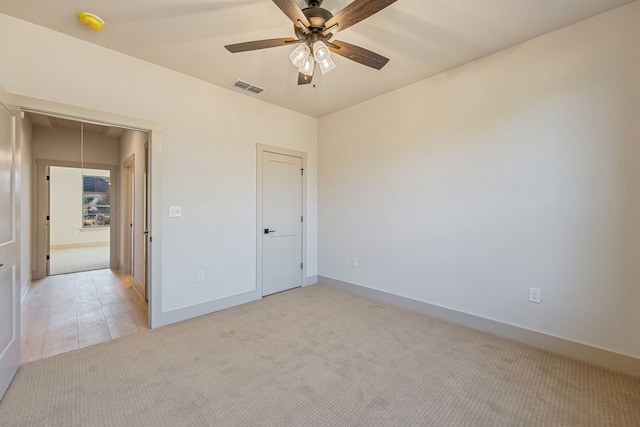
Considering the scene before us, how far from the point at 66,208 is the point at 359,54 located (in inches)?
410

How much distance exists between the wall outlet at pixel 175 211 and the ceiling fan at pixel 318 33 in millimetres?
1836

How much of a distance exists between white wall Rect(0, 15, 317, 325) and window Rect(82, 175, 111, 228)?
26.8ft

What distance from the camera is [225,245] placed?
3.42 meters

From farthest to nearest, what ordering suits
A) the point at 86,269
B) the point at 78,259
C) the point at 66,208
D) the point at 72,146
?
the point at 66,208 < the point at 78,259 < the point at 86,269 < the point at 72,146

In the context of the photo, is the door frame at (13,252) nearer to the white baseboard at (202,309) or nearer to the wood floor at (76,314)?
the wood floor at (76,314)

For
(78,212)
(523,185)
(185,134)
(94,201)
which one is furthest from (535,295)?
(94,201)

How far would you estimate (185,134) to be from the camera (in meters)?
3.08

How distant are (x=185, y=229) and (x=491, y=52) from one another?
3.68 meters

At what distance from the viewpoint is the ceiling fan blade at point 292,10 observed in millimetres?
1524

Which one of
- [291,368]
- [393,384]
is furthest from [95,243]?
[393,384]

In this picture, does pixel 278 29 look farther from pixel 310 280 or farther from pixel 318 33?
pixel 310 280

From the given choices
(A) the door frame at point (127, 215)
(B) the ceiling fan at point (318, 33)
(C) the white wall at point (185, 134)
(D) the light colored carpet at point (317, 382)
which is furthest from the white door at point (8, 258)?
(A) the door frame at point (127, 215)

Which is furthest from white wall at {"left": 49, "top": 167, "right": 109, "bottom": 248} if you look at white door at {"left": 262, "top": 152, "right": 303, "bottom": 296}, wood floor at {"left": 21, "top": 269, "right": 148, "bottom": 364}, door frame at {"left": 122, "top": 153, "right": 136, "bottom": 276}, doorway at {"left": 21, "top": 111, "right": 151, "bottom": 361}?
white door at {"left": 262, "top": 152, "right": 303, "bottom": 296}

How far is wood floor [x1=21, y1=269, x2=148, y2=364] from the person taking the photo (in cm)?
255
